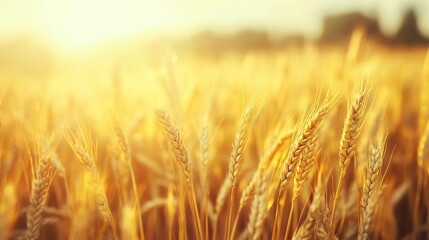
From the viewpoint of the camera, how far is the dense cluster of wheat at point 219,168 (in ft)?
3.23

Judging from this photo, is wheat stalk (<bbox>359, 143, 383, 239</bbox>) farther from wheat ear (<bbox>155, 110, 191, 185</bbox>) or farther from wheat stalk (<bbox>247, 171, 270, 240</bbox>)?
wheat ear (<bbox>155, 110, 191, 185</bbox>)

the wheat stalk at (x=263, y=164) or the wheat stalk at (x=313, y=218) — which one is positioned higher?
the wheat stalk at (x=263, y=164)

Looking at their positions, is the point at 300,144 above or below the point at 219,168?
above

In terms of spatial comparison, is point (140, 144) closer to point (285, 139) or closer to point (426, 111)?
point (285, 139)

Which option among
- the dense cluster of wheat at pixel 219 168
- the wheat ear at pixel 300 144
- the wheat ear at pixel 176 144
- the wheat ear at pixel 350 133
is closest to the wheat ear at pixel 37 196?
the dense cluster of wheat at pixel 219 168

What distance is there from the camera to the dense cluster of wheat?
0.98 meters

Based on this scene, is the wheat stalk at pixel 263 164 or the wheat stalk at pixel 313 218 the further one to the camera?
the wheat stalk at pixel 263 164

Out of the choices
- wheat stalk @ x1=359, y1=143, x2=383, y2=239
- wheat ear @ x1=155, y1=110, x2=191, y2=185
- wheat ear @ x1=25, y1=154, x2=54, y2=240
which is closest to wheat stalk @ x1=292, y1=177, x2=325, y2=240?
wheat stalk @ x1=359, y1=143, x2=383, y2=239

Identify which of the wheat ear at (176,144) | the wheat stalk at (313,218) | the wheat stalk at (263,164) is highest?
the wheat ear at (176,144)

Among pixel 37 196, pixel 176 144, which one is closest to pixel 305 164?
pixel 176 144

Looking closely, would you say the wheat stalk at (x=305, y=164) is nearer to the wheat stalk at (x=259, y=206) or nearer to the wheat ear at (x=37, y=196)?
the wheat stalk at (x=259, y=206)

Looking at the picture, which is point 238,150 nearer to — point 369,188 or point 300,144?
point 300,144

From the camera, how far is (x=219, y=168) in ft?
6.77

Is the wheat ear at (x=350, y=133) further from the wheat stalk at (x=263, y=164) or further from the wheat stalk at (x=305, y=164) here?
the wheat stalk at (x=263, y=164)
